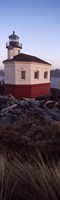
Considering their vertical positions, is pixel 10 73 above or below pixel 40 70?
below

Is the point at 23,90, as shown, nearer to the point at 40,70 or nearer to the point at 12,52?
the point at 40,70

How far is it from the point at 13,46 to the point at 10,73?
298 inches

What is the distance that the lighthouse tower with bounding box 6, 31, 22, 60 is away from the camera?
33875 millimetres

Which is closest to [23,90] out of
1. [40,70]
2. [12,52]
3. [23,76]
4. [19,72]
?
[23,76]

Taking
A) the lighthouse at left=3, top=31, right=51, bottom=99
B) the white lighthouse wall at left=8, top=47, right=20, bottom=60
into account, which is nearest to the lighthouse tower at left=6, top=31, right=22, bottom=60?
the white lighthouse wall at left=8, top=47, right=20, bottom=60

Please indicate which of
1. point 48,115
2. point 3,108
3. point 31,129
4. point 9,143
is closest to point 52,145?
point 9,143

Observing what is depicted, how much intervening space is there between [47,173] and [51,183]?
28 cm

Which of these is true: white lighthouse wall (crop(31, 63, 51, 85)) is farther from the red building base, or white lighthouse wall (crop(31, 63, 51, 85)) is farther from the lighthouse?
the red building base

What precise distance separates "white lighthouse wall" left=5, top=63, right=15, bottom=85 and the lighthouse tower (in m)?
5.33

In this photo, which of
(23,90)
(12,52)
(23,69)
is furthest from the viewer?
(12,52)

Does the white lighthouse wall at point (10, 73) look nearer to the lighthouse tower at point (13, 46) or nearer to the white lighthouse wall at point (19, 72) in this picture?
the white lighthouse wall at point (19, 72)

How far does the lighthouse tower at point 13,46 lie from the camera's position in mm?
33875

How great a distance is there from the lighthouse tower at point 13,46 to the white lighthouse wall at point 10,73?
533 cm

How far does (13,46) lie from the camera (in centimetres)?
3441
